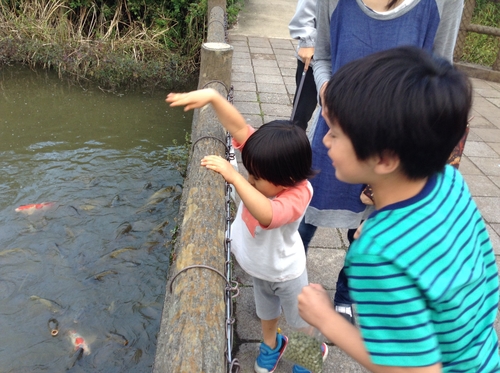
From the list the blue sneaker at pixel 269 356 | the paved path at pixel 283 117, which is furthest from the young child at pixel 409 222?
the paved path at pixel 283 117

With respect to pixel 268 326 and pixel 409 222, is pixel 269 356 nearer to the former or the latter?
pixel 268 326

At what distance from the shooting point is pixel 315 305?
1057 mm

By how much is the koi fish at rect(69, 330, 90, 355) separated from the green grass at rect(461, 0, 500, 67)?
7.24 m

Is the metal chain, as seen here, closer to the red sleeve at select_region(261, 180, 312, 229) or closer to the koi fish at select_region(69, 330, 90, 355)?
the red sleeve at select_region(261, 180, 312, 229)

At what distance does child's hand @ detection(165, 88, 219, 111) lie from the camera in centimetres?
182

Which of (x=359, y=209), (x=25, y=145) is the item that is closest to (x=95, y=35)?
(x=25, y=145)

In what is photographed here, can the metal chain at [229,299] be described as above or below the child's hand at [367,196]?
below

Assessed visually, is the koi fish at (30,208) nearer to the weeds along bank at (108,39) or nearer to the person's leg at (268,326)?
the weeds along bank at (108,39)

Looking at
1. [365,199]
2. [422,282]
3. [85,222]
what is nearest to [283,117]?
[85,222]

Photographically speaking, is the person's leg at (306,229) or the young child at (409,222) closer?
the young child at (409,222)

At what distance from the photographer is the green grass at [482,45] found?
802cm

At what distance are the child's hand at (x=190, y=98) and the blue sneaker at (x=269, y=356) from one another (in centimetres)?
111

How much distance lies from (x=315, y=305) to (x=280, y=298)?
925mm

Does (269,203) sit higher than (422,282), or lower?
lower
